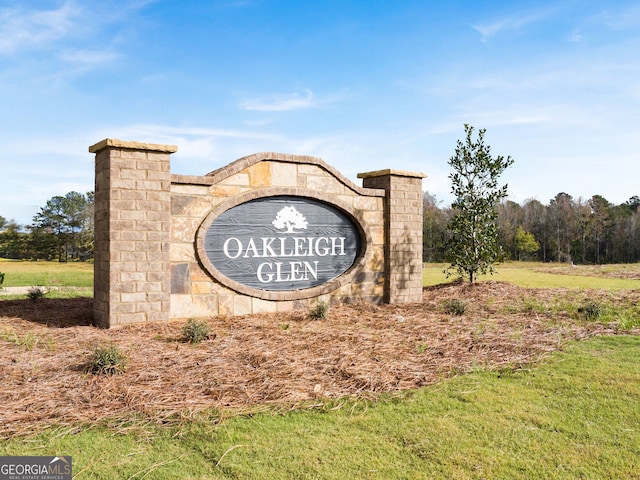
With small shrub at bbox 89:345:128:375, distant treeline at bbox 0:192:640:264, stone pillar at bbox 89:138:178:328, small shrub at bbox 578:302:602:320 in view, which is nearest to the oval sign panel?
stone pillar at bbox 89:138:178:328

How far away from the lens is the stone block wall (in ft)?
22.3

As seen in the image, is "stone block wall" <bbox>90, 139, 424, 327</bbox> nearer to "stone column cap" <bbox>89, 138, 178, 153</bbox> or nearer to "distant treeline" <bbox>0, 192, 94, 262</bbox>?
"stone column cap" <bbox>89, 138, 178, 153</bbox>

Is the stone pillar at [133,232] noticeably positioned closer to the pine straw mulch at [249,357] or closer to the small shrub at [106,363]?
the pine straw mulch at [249,357]

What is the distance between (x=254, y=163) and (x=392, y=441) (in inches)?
212

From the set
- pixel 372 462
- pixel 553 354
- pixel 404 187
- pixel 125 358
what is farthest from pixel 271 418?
pixel 404 187

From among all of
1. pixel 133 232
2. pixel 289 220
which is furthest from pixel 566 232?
pixel 133 232

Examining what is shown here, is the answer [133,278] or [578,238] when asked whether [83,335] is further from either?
[578,238]

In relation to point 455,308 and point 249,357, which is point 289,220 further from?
point 249,357

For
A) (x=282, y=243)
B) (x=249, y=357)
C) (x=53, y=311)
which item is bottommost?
(x=249, y=357)

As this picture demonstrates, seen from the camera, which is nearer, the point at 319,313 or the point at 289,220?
the point at 319,313

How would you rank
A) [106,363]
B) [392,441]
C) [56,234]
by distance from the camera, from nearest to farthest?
[392,441]
[106,363]
[56,234]

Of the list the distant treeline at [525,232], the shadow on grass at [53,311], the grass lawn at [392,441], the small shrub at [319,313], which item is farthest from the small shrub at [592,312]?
the distant treeline at [525,232]

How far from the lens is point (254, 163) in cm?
775

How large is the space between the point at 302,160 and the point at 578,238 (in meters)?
39.5
